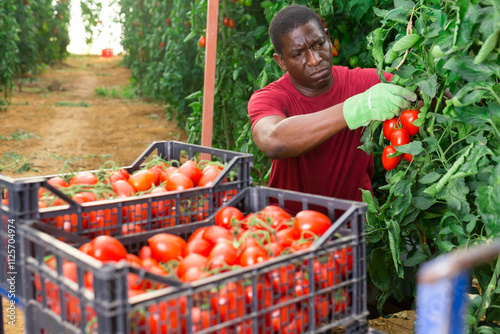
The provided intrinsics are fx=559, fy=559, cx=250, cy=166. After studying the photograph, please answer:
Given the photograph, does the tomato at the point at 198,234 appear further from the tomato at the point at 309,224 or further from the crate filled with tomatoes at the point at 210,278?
the tomato at the point at 309,224

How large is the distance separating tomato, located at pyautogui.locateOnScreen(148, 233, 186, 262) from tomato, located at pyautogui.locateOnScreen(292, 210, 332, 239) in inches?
12.6

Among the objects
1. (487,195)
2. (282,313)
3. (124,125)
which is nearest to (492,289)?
(487,195)

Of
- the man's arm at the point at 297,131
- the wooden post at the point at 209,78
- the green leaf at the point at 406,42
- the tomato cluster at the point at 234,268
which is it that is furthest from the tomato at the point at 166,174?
the wooden post at the point at 209,78

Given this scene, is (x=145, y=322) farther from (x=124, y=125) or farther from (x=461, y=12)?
(x=124, y=125)

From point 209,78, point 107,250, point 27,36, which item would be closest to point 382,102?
point 107,250

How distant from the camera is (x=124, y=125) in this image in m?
9.59

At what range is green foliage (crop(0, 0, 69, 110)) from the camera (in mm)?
9336

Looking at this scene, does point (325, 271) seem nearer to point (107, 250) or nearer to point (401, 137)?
point (107, 250)

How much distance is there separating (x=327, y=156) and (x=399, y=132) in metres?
0.72

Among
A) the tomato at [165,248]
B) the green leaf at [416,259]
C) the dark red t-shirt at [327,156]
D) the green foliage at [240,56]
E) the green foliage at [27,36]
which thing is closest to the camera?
the tomato at [165,248]

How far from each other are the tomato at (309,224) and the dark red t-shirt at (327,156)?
102cm

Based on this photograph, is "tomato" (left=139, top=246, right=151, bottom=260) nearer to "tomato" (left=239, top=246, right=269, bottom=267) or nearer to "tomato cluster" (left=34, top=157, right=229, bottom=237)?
"tomato cluster" (left=34, top=157, right=229, bottom=237)

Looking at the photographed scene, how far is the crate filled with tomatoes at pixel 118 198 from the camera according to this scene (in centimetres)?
146

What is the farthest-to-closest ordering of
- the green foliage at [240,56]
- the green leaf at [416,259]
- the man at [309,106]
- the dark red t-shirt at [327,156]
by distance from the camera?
the green foliage at [240,56] < the dark red t-shirt at [327,156] < the man at [309,106] < the green leaf at [416,259]
